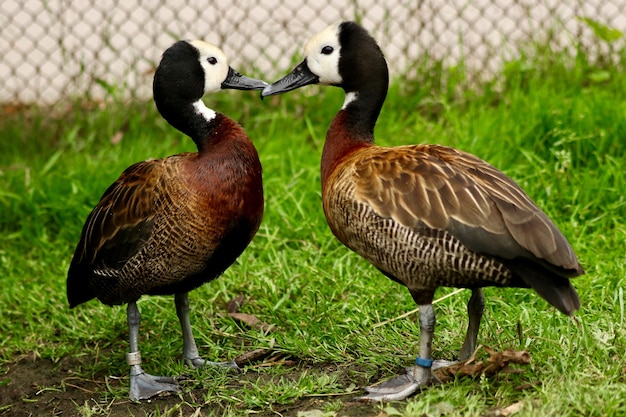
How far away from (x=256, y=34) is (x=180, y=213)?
3.53 m

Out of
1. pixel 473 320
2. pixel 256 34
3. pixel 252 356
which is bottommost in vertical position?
pixel 252 356

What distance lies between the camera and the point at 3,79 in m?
7.56

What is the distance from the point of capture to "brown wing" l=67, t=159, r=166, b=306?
4.26 meters

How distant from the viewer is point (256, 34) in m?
7.42

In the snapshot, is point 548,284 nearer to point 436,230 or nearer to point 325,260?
point 436,230

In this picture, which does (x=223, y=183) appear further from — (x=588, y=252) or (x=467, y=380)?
(x=588, y=252)

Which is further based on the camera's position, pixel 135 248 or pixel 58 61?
pixel 58 61

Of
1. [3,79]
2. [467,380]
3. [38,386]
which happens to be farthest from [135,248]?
[3,79]

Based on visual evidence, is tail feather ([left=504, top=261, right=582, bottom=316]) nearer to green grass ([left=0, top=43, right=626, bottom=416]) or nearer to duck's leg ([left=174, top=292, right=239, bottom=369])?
green grass ([left=0, top=43, right=626, bottom=416])

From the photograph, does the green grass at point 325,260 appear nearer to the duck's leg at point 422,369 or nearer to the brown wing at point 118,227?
the duck's leg at point 422,369

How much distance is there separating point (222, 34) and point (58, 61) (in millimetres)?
1500

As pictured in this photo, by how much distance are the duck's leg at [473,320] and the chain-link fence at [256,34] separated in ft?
10.5

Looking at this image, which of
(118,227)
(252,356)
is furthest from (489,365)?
(118,227)

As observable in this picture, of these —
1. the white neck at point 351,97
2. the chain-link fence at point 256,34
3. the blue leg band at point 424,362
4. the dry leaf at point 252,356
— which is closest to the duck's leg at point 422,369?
the blue leg band at point 424,362
